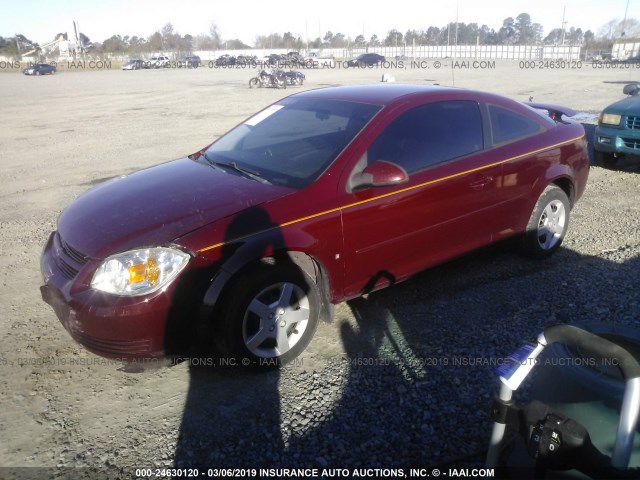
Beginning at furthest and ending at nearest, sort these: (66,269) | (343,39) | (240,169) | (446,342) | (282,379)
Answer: (343,39) → (240,169) → (446,342) → (282,379) → (66,269)

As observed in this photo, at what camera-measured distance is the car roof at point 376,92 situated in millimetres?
3904

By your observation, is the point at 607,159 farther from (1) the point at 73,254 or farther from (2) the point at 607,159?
(1) the point at 73,254

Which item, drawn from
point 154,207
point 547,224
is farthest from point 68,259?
point 547,224

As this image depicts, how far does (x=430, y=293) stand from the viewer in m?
4.17

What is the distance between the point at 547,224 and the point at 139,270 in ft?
12.0

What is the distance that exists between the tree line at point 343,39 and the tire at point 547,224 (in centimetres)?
9884

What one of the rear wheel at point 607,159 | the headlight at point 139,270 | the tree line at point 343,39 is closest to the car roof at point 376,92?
the headlight at point 139,270

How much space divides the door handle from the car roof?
2.49ft

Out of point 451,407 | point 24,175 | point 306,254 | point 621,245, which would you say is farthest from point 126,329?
point 24,175

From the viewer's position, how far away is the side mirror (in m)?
3.27

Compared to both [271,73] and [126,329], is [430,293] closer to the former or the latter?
[126,329]

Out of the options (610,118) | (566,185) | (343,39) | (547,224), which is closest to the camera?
(547,224)

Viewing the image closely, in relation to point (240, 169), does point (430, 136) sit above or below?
above

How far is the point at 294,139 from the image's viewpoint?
13.0ft
